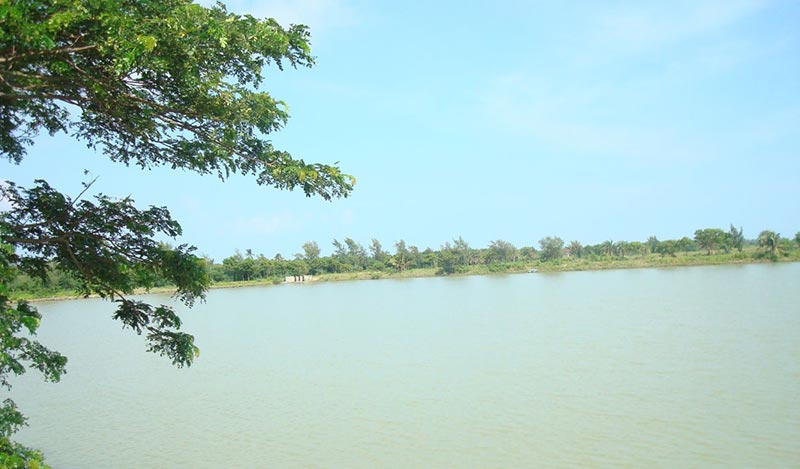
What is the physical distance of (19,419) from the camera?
15.5ft

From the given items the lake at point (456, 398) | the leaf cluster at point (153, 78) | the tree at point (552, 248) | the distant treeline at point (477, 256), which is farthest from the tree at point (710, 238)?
the leaf cluster at point (153, 78)

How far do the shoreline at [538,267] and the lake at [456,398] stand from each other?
4255 centimetres

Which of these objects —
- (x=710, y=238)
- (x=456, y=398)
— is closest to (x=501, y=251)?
(x=710, y=238)

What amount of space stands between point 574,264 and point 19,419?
2842 inches

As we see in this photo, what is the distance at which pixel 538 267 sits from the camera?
73.8 meters

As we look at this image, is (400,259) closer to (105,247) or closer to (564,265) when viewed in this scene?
(564,265)

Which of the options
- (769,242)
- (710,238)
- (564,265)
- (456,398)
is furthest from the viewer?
(564,265)

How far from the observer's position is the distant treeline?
6341 centimetres

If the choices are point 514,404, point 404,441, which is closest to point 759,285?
point 514,404

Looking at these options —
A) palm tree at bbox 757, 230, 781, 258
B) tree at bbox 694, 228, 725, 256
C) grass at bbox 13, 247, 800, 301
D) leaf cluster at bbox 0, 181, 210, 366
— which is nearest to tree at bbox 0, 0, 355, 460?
leaf cluster at bbox 0, 181, 210, 366

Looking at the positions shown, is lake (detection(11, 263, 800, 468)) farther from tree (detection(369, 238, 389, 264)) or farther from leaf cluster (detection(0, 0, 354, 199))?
tree (detection(369, 238, 389, 264))

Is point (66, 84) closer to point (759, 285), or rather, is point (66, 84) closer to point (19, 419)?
point (19, 419)

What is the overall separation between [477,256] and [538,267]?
1048 centimetres

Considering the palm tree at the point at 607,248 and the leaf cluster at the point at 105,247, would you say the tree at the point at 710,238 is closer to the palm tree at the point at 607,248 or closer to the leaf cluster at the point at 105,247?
the palm tree at the point at 607,248
